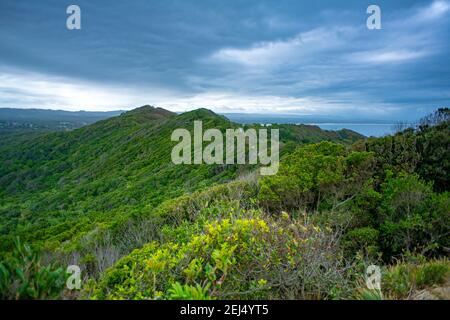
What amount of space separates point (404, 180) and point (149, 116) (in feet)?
334

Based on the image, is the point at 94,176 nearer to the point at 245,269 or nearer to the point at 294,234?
the point at 294,234

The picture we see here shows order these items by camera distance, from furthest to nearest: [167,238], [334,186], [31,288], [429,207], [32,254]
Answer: [334,186], [429,207], [167,238], [32,254], [31,288]

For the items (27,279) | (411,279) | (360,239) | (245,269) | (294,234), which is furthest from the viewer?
(360,239)

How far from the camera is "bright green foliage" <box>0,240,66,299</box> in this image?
311 centimetres

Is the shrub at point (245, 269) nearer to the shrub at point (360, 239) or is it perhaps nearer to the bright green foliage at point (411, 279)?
the bright green foliage at point (411, 279)

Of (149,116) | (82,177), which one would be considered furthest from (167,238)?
(149,116)

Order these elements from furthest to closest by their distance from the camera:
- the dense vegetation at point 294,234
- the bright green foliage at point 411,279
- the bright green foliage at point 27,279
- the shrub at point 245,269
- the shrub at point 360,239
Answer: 1. the shrub at point 360,239
2. the dense vegetation at point 294,234
3. the shrub at point 245,269
4. the bright green foliage at point 411,279
5. the bright green foliage at point 27,279

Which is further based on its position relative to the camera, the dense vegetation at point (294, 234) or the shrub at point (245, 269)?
the dense vegetation at point (294, 234)

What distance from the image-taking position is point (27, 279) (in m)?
3.14

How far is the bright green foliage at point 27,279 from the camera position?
3.11 m

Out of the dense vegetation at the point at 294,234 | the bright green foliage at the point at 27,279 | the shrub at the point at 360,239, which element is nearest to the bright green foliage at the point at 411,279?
Result: the dense vegetation at the point at 294,234

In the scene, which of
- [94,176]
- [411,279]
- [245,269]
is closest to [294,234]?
[245,269]
